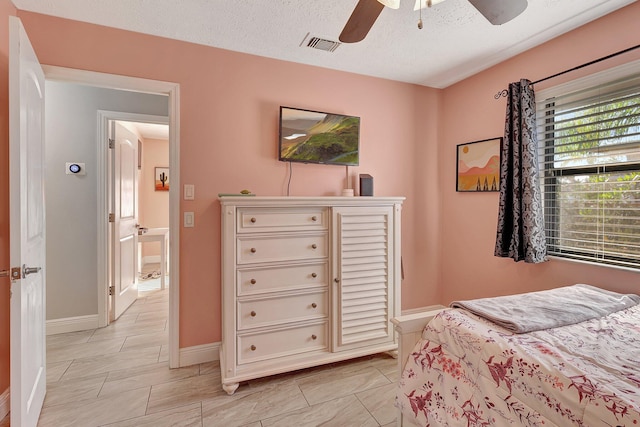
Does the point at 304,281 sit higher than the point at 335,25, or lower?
lower

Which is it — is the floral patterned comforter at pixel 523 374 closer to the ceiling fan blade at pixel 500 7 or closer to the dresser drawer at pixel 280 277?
the dresser drawer at pixel 280 277

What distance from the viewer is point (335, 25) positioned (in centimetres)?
213

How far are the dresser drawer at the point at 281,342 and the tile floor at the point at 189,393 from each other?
20cm

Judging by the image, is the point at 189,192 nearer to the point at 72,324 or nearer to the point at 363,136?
the point at 363,136

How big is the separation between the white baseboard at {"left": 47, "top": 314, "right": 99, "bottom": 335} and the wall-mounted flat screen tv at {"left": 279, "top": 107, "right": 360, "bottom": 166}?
7.98 ft

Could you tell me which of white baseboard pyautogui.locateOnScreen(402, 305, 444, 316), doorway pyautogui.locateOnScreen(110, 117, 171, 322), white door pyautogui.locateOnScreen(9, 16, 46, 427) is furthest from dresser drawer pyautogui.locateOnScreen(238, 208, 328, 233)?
white baseboard pyautogui.locateOnScreen(402, 305, 444, 316)

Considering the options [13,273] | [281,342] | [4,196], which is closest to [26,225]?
[13,273]

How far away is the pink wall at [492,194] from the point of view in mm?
1953

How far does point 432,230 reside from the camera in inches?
129

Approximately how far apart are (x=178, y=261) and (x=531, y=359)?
7.23 feet

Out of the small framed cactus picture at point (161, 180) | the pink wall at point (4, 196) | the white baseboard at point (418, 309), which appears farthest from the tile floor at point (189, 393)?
the small framed cactus picture at point (161, 180)

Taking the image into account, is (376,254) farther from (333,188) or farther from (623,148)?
(623,148)

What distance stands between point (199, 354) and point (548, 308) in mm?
2329

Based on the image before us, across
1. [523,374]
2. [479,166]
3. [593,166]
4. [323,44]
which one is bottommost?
[523,374]
